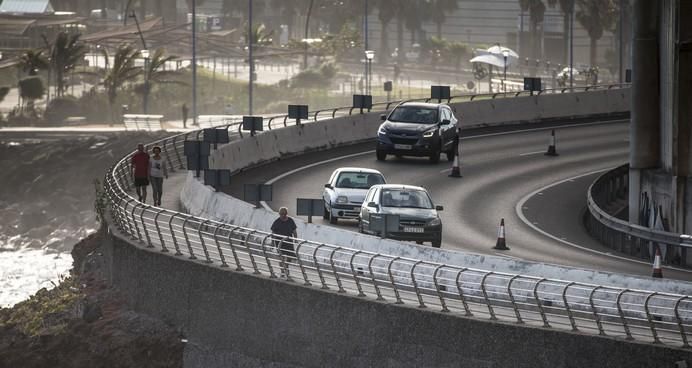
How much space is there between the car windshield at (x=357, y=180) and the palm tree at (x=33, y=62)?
7215cm

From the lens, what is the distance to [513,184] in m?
49.2

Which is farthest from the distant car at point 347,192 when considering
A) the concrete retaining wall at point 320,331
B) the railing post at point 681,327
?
the railing post at point 681,327

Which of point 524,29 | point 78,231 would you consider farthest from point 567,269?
point 524,29

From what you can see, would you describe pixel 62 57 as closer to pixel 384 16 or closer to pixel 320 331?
pixel 384 16

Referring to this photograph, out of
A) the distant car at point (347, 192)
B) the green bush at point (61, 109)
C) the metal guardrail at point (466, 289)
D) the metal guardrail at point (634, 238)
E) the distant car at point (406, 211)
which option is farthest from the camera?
the green bush at point (61, 109)

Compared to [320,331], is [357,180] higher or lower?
higher

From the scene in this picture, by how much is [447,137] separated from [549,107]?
13.0 m

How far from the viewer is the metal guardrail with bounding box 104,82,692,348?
85.3ft

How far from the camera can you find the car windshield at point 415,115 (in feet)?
169

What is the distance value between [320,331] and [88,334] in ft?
26.7

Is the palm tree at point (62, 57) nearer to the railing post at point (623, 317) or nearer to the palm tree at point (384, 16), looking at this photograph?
the palm tree at point (384, 16)

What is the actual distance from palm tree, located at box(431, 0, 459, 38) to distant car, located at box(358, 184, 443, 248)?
138 meters

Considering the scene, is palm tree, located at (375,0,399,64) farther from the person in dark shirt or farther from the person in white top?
the person in dark shirt

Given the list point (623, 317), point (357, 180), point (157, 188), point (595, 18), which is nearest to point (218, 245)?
point (357, 180)
